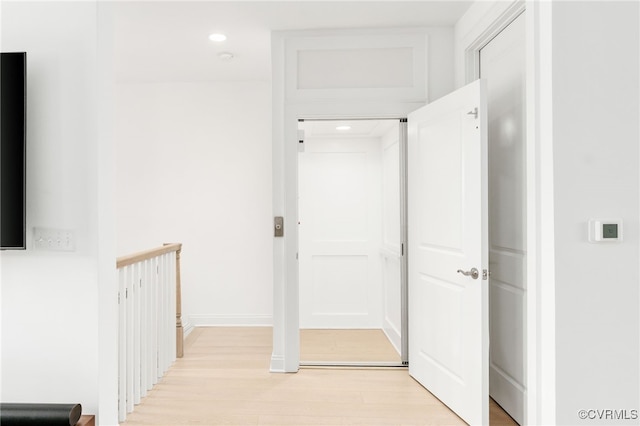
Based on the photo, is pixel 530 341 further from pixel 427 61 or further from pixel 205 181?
pixel 205 181

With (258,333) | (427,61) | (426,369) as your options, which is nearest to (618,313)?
(426,369)

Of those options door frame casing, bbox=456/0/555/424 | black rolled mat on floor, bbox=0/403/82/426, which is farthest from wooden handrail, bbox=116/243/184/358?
door frame casing, bbox=456/0/555/424

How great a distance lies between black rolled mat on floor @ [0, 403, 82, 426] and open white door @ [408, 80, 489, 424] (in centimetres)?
196

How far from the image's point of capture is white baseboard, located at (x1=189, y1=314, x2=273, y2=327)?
4449 millimetres

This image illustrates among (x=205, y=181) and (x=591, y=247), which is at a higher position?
(x=205, y=181)

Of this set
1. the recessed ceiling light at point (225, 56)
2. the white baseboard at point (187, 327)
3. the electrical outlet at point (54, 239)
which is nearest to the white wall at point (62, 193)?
the electrical outlet at point (54, 239)

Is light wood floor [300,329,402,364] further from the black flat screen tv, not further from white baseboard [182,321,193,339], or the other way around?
the black flat screen tv

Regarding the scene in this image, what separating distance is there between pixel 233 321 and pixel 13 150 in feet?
9.93

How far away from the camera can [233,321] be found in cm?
445

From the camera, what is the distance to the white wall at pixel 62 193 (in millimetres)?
1850

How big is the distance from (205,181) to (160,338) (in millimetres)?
1822

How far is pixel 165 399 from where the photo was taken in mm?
2711

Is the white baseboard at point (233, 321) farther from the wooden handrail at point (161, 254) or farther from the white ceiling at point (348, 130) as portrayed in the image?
the white ceiling at point (348, 130)

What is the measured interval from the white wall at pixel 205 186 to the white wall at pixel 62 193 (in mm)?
2571
